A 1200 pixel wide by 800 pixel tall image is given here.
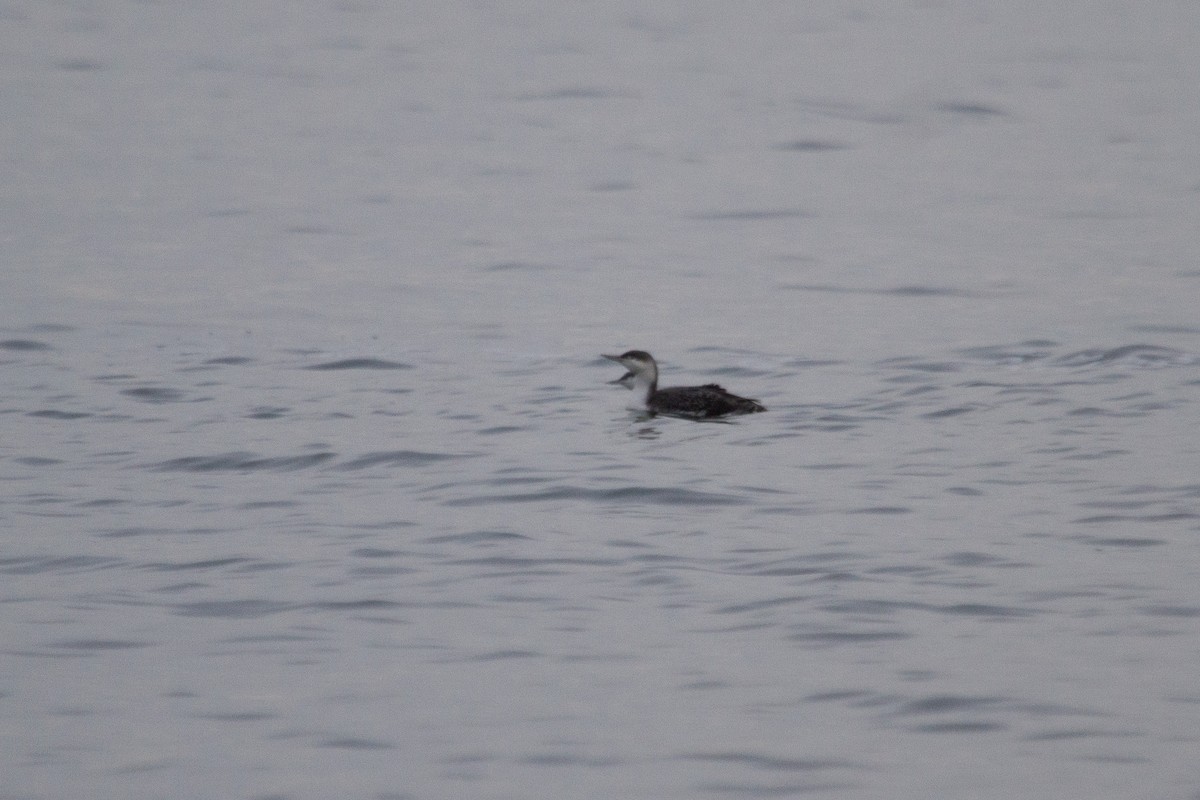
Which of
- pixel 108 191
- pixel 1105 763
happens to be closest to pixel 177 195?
pixel 108 191

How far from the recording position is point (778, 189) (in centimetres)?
2614

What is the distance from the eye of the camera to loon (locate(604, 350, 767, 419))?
556 inches

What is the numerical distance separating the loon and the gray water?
0.30 metres

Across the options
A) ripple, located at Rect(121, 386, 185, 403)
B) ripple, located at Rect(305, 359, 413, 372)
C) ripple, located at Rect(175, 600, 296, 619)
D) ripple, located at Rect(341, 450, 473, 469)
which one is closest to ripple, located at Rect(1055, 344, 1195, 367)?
ripple, located at Rect(305, 359, 413, 372)

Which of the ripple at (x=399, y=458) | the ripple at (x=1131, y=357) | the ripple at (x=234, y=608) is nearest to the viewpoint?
the ripple at (x=234, y=608)

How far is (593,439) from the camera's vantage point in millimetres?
13547

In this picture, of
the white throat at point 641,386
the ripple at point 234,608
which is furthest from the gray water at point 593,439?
the white throat at point 641,386

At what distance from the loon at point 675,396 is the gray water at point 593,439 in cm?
30

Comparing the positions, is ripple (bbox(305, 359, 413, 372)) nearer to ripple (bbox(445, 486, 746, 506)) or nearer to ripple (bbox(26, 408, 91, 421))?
ripple (bbox(26, 408, 91, 421))

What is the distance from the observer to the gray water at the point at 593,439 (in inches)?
291

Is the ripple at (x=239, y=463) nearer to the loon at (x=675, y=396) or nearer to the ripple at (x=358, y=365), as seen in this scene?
the loon at (x=675, y=396)

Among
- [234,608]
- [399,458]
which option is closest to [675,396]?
[399,458]

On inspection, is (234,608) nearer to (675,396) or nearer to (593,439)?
(593,439)

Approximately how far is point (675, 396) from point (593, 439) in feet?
4.16
